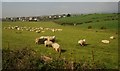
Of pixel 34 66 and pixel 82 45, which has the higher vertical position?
pixel 34 66

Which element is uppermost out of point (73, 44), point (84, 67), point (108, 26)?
point (84, 67)

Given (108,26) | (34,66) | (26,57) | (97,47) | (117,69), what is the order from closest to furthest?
(34,66) < (26,57) < (117,69) < (97,47) < (108,26)

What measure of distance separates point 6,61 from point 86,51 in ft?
30.8

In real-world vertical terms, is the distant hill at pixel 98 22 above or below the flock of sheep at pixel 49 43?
below

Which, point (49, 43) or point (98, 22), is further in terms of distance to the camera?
point (98, 22)

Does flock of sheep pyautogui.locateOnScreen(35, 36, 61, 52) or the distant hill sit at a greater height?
flock of sheep pyautogui.locateOnScreen(35, 36, 61, 52)

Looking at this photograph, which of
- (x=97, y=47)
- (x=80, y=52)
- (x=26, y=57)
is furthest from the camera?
(x=97, y=47)

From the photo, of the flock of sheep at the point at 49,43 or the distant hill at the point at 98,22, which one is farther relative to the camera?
the distant hill at the point at 98,22

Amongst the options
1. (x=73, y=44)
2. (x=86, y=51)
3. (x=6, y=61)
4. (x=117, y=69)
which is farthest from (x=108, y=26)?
(x=6, y=61)

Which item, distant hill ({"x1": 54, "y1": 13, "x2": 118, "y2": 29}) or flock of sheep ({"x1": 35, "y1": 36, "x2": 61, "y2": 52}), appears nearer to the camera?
flock of sheep ({"x1": 35, "y1": 36, "x2": 61, "y2": 52})

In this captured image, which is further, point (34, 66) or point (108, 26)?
point (108, 26)

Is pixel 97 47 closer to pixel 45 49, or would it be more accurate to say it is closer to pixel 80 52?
pixel 80 52

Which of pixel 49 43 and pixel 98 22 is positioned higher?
pixel 49 43

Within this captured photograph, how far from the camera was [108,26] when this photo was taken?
55531mm
